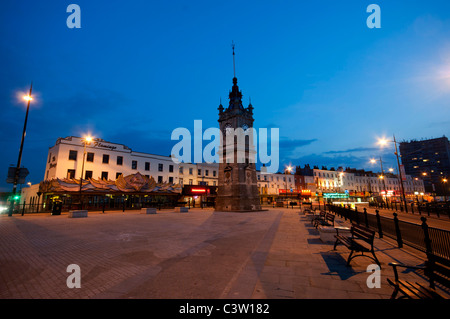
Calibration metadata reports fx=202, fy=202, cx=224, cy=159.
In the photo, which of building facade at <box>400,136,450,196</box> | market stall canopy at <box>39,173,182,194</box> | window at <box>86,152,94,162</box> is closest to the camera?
market stall canopy at <box>39,173,182,194</box>

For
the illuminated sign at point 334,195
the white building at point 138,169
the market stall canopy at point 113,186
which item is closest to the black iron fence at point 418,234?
the white building at point 138,169

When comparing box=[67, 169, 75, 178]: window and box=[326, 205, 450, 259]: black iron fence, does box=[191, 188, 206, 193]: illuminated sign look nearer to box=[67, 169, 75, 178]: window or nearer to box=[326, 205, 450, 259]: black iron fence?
box=[67, 169, 75, 178]: window

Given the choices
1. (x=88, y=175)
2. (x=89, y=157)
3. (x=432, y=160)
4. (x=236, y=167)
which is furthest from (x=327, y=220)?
(x=432, y=160)

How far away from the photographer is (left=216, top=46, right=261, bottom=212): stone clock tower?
28.5 meters

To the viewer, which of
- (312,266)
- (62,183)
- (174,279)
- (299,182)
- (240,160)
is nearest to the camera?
(174,279)

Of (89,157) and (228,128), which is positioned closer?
(228,128)

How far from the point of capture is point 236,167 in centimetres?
2884

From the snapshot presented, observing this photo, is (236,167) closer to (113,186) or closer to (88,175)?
(113,186)

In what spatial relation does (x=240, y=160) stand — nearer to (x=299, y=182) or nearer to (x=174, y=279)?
(x=174, y=279)

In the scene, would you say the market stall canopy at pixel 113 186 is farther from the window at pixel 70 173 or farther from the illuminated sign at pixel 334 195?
the illuminated sign at pixel 334 195

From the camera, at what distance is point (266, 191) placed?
56.3 m

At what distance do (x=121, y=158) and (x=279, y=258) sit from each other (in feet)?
114

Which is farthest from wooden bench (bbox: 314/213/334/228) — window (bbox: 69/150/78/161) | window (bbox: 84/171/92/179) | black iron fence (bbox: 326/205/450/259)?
window (bbox: 69/150/78/161)
